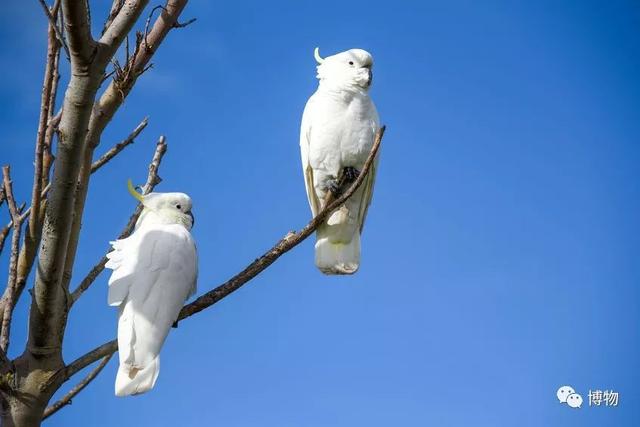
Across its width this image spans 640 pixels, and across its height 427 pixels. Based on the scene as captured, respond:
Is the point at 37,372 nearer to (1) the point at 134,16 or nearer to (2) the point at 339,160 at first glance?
(1) the point at 134,16

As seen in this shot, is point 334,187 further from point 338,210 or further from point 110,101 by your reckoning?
point 110,101

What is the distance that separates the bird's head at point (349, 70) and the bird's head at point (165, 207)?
3.82 feet

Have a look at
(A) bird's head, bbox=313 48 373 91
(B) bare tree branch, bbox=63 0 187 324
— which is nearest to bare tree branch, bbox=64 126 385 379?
(B) bare tree branch, bbox=63 0 187 324

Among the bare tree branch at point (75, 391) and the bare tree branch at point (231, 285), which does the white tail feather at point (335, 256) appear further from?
the bare tree branch at point (75, 391)

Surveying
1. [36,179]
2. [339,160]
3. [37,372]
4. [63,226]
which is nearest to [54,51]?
[36,179]

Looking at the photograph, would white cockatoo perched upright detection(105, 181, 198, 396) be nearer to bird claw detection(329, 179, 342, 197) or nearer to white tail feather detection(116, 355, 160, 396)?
white tail feather detection(116, 355, 160, 396)

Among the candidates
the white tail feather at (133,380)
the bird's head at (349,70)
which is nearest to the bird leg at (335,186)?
the bird's head at (349,70)

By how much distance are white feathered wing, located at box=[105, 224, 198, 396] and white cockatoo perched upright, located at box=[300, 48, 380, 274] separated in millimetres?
922

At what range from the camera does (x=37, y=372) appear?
2.65 metres

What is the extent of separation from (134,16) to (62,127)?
1.34 feet

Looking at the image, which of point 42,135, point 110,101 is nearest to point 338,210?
point 110,101

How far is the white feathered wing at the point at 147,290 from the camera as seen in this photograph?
2662mm

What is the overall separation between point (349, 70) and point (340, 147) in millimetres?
452

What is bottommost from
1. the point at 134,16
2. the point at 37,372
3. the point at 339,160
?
the point at 37,372
